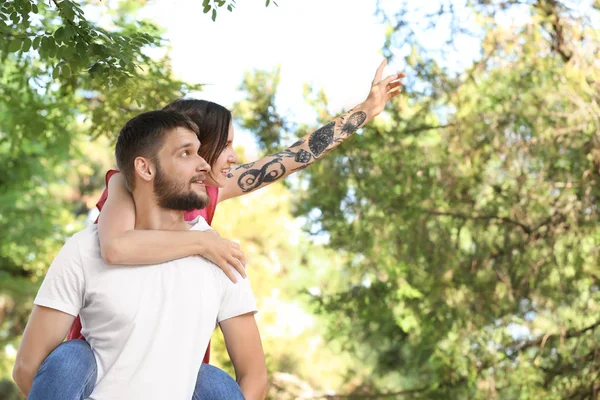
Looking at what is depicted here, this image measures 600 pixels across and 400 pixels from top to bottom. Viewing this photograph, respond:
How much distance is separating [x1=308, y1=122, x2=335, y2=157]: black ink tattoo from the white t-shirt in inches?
51.1

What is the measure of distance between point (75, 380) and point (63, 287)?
254 mm

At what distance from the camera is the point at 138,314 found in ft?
7.39

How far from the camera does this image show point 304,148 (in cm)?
362

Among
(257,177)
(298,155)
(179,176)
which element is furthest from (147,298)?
(298,155)

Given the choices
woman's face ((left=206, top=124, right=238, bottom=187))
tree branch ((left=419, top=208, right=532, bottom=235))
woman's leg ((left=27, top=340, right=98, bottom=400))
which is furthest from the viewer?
tree branch ((left=419, top=208, right=532, bottom=235))

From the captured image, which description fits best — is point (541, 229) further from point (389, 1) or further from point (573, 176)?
point (389, 1)

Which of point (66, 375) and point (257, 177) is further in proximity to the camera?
point (257, 177)

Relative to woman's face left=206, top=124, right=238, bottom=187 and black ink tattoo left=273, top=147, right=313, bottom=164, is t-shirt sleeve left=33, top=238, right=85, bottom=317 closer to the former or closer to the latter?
woman's face left=206, top=124, right=238, bottom=187

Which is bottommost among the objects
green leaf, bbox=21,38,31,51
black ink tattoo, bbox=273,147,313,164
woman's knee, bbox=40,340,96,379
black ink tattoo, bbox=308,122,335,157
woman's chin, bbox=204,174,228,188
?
woman's knee, bbox=40,340,96,379

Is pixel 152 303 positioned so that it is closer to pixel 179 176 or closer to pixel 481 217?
pixel 179 176

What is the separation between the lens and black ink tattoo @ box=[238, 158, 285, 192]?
3424mm

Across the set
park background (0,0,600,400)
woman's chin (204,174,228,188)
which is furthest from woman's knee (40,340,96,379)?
park background (0,0,600,400)

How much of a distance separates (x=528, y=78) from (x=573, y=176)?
1.03m

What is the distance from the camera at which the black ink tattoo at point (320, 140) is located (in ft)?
11.8
